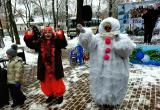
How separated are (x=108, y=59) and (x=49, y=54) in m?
1.27

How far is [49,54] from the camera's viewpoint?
605cm

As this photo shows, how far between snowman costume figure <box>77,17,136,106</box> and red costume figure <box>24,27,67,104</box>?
2.34 ft

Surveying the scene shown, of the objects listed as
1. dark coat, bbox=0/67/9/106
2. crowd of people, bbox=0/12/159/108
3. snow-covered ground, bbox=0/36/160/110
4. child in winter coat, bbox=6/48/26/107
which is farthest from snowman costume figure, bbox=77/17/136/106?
dark coat, bbox=0/67/9/106

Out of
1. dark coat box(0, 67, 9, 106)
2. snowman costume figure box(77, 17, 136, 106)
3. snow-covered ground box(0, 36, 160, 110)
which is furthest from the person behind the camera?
dark coat box(0, 67, 9, 106)

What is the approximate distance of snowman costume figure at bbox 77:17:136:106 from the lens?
5.51 metres

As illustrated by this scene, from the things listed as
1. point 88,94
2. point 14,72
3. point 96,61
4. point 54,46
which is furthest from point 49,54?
point 88,94

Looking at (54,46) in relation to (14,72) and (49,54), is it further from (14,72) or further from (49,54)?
(14,72)

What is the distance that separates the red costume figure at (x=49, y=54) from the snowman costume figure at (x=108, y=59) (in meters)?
0.71

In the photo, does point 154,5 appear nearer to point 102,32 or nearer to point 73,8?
point 102,32

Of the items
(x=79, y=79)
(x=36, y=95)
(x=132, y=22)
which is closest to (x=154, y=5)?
(x=132, y=22)

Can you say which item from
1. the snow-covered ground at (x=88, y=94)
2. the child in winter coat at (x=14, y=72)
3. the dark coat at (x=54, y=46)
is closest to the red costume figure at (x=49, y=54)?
the dark coat at (x=54, y=46)

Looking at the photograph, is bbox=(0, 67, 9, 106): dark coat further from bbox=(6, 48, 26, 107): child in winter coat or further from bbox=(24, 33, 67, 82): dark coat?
bbox=(24, 33, 67, 82): dark coat

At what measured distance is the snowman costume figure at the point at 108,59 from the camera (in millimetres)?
5512

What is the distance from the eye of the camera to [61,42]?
6059mm
